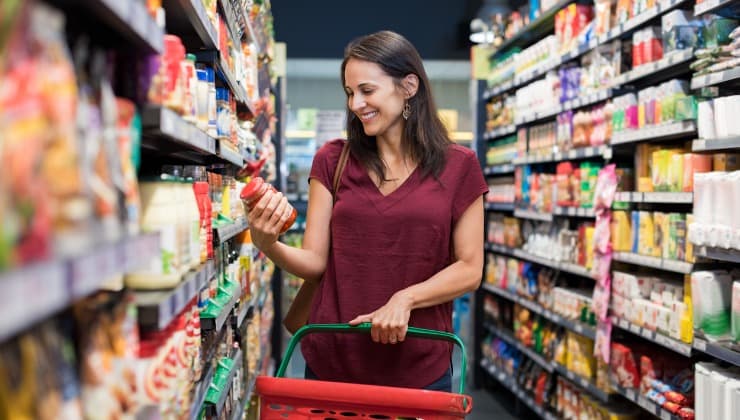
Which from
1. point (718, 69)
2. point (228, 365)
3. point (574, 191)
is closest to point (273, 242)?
point (228, 365)

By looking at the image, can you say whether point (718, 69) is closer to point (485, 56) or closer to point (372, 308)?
point (372, 308)

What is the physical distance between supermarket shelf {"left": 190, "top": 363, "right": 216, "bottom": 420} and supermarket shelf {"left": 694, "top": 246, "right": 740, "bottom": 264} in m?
2.03

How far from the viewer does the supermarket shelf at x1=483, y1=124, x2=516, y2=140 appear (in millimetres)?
6438

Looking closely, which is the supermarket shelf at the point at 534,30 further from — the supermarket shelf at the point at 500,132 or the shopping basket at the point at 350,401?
the shopping basket at the point at 350,401

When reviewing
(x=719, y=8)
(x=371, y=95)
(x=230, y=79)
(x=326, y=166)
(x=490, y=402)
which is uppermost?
(x=719, y=8)

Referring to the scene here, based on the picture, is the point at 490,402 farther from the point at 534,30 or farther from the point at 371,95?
the point at 371,95

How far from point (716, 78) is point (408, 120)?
4.88 feet

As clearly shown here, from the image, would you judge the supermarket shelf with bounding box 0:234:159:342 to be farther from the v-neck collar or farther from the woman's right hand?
the v-neck collar

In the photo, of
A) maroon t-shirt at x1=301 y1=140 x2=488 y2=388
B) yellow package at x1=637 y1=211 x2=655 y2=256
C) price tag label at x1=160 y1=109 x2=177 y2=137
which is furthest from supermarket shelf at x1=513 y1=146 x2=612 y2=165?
price tag label at x1=160 y1=109 x2=177 y2=137

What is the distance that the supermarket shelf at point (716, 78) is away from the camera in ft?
10.3

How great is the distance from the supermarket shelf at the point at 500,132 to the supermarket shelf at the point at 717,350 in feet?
10.6

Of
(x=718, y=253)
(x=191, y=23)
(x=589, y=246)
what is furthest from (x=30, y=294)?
(x=589, y=246)

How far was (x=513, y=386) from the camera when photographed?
623 cm

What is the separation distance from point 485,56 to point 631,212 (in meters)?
3.34
